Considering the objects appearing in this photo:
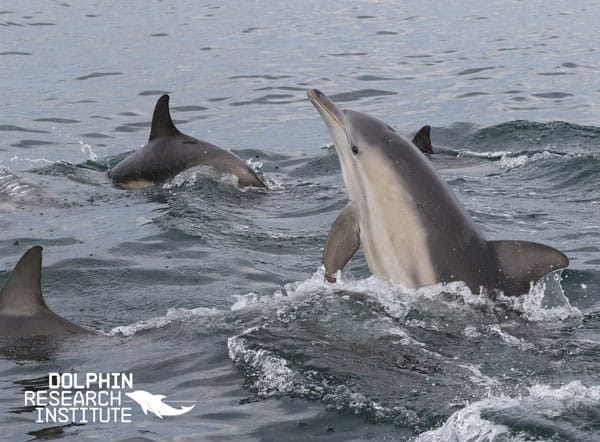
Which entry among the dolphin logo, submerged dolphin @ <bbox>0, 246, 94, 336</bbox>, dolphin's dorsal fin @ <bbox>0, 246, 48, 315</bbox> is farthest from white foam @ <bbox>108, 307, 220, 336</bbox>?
the dolphin logo

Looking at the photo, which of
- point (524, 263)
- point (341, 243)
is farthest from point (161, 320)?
point (524, 263)

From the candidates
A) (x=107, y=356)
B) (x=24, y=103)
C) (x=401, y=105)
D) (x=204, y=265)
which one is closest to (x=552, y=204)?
(x=204, y=265)

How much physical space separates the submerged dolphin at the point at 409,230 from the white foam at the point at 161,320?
41.0 inches

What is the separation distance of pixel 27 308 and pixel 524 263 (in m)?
3.70

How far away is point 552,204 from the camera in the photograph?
44.3ft

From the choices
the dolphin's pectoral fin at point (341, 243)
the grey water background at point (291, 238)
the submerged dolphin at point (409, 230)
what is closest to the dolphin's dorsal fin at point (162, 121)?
the grey water background at point (291, 238)

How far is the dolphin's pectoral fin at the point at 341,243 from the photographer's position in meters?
9.04

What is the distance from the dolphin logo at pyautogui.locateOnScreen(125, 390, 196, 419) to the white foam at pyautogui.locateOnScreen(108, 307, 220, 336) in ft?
4.33

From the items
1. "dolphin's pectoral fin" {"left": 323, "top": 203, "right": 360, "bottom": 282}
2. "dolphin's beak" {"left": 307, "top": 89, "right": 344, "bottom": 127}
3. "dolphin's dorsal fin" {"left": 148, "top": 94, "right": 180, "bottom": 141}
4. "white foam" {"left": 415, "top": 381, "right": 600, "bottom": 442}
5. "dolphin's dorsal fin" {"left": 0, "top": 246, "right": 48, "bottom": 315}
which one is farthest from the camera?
"dolphin's dorsal fin" {"left": 148, "top": 94, "right": 180, "bottom": 141}

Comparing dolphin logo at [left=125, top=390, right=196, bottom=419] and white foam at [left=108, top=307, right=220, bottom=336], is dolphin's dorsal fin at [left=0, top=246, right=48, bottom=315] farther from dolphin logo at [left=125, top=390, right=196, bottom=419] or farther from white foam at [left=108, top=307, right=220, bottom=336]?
dolphin logo at [left=125, top=390, right=196, bottom=419]

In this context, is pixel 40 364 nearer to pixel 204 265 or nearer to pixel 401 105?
pixel 204 265

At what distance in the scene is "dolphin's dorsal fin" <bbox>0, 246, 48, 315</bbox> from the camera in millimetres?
8289

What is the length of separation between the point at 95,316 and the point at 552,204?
6192 millimetres

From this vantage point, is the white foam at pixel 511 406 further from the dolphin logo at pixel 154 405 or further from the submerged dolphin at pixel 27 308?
the submerged dolphin at pixel 27 308
